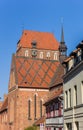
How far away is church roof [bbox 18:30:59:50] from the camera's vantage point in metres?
87.3

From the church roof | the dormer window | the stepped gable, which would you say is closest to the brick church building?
the stepped gable

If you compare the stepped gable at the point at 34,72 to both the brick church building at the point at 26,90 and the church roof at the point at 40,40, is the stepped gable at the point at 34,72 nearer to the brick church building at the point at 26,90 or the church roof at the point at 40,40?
the brick church building at the point at 26,90

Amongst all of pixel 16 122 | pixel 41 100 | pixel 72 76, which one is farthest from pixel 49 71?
pixel 72 76

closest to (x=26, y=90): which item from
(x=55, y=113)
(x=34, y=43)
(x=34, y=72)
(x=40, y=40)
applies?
(x=34, y=72)

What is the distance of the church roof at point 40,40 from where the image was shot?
87.3m

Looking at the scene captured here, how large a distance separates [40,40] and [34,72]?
113 ft

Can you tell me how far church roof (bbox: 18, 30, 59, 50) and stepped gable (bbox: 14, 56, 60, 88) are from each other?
28.9 meters

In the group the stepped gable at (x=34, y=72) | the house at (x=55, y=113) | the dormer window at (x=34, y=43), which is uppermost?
the dormer window at (x=34, y=43)

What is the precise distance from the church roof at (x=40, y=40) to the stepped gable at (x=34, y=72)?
94.9 ft

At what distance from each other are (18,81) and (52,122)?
20.6 m

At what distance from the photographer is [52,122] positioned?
3244 cm

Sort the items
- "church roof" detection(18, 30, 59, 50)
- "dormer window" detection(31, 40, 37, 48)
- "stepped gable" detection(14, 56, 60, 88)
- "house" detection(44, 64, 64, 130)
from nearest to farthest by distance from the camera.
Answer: "house" detection(44, 64, 64, 130), "stepped gable" detection(14, 56, 60, 88), "dormer window" detection(31, 40, 37, 48), "church roof" detection(18, 30, 59, 50)

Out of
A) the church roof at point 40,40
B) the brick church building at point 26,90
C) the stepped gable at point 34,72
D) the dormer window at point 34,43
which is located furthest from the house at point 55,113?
the church roof at point 40,40

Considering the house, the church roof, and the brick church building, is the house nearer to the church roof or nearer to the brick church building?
the brick church building
